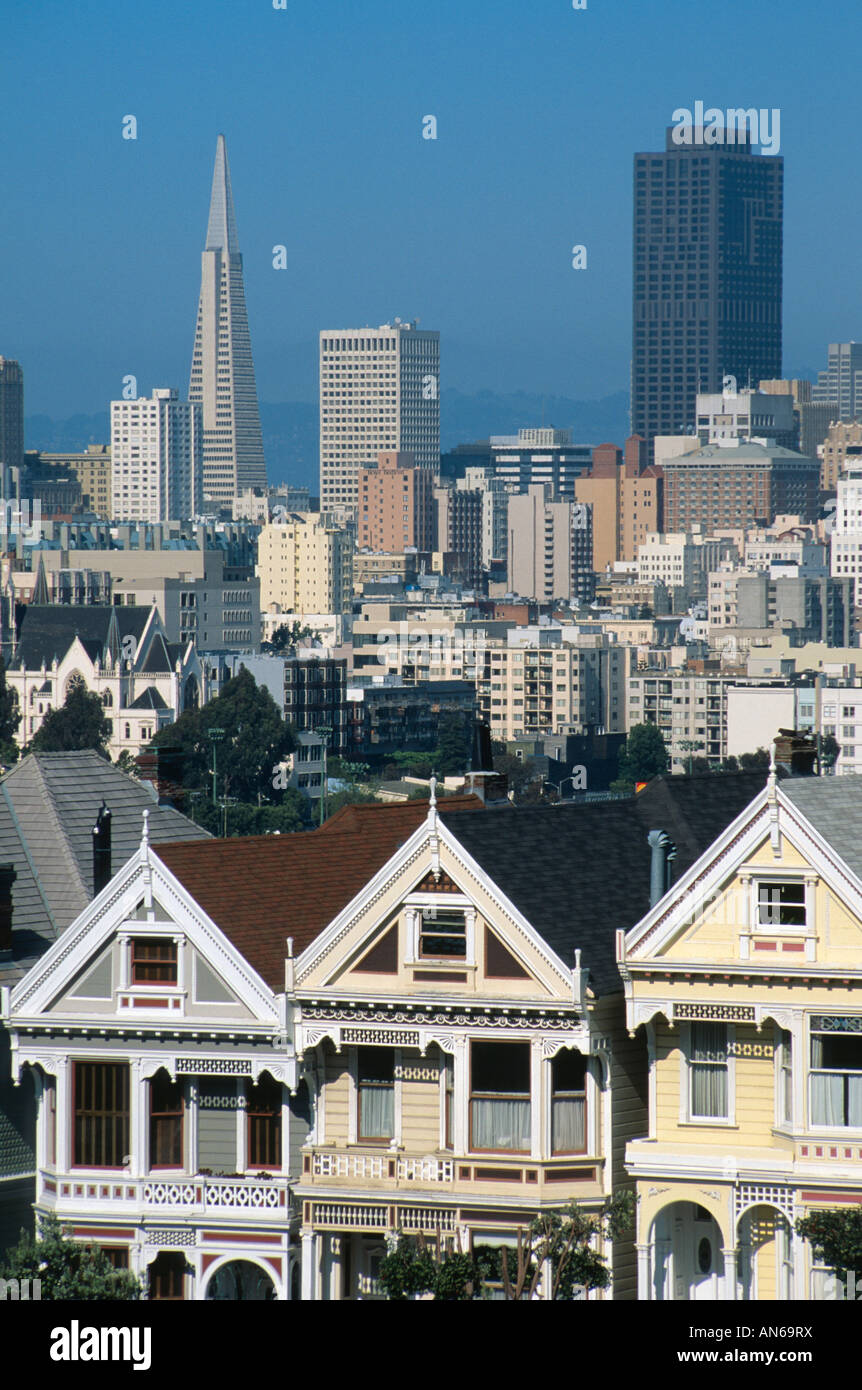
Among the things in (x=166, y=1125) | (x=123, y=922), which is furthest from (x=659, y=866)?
(x=166, y=1125)

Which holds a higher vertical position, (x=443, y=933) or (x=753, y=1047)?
(x=443, y=933)

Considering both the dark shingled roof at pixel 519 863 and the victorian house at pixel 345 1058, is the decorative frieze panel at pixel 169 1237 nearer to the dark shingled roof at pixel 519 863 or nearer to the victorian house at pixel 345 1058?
the victorian house at pixel 345 1058

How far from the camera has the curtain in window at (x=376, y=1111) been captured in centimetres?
2756

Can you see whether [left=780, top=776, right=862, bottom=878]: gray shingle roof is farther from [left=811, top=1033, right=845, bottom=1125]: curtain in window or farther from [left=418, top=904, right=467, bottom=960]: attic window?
[left=418, top=904, right=467, bottom=960]: attic window

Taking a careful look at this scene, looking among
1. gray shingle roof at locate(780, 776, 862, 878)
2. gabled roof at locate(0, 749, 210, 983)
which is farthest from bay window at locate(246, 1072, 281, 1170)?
gray shingle roof at locate(780, 776, 862, 878)

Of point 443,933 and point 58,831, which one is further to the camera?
point 58,831

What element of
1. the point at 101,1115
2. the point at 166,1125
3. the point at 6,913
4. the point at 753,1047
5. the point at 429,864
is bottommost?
the point at 166,1125

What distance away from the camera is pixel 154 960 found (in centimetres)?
2792

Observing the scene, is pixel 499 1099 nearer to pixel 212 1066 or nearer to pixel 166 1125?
pixel 212 1066

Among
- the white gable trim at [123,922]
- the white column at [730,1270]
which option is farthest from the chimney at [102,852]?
the white column at [730,1270]

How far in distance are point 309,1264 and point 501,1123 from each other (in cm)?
213

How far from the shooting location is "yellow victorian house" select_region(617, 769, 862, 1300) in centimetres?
2583
